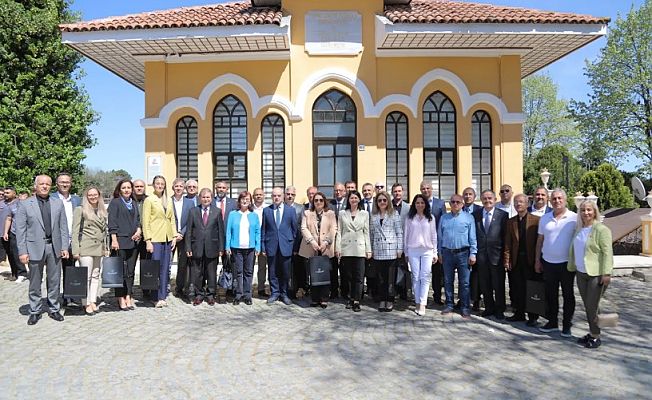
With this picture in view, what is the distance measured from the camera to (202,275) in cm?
845

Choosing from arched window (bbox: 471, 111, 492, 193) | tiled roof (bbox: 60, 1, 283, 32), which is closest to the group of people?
tiled roof (bbox: 60, 1, 283, 32)

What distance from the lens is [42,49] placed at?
15.2m

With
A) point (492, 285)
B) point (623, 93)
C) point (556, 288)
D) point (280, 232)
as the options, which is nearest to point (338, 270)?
point (280, 232)

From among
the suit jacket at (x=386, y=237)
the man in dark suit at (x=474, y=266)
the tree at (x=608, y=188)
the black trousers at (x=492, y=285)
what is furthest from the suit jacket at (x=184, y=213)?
the tree at (x=608, y=188)

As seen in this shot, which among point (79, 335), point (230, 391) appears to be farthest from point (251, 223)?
point (230, 391)

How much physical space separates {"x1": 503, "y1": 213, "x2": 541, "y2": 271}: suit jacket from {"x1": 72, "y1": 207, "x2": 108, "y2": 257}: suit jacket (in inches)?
236

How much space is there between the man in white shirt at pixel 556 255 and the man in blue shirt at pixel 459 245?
995mm

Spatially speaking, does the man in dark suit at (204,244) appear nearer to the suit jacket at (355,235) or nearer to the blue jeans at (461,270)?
the suit jacket at (355,235)

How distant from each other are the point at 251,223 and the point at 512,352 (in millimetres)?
4406

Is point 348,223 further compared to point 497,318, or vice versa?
point 348,223

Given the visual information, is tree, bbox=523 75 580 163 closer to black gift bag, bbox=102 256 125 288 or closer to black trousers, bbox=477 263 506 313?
black trousers, bbox=477 263 506 313

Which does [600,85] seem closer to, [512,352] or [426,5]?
[426,5]

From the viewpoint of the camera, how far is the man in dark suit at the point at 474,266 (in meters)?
7.64

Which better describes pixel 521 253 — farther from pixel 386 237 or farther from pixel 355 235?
pixel 355 235
